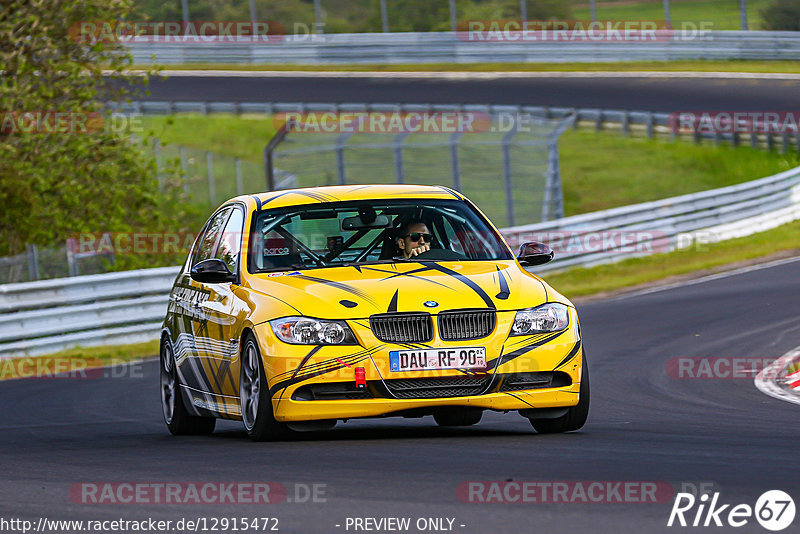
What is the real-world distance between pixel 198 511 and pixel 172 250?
18.7 meters

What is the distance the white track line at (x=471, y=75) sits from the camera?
1599 inches

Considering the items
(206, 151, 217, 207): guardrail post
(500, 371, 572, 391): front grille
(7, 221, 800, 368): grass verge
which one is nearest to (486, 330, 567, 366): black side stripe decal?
(500, 371, 572, 391): front grille

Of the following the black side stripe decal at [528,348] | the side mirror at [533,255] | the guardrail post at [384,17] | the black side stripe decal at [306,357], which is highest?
the side mirror at [533,255]

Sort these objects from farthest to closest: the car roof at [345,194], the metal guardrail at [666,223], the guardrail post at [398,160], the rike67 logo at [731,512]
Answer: the guardrail post at [398,160]
the metal guardrail at [666,223]
the car roof at [345,194]
the rike67 logo at [731,512]

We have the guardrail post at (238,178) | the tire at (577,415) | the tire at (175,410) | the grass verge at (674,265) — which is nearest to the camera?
the tire at (577,415)

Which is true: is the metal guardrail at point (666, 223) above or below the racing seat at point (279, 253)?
below

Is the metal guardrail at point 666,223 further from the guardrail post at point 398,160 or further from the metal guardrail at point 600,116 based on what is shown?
the metal guardrail at point 600,116

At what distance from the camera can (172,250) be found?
80.1 ft

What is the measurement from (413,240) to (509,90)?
3214cm

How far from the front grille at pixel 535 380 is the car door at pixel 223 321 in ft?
5.37

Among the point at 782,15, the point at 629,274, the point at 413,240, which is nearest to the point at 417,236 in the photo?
the point at 413,240

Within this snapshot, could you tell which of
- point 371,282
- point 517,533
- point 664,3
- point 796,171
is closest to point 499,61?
point 664,3

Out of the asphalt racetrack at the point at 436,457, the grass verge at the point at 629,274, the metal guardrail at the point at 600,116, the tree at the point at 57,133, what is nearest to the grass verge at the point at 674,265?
the grass verge at the point at 629,274

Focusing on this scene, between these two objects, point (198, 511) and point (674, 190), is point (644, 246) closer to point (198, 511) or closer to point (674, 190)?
point (674, 190)
